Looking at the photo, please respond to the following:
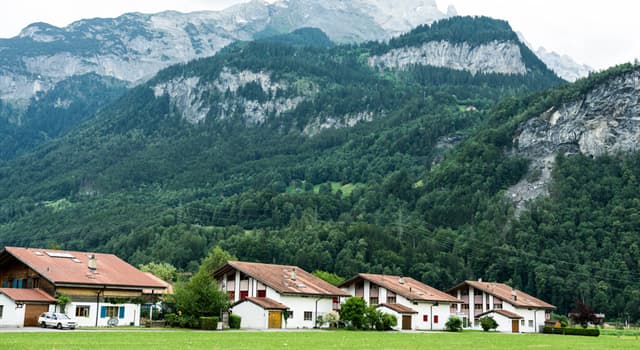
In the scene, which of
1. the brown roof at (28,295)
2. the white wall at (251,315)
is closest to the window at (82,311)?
the brown roof at (28,295)

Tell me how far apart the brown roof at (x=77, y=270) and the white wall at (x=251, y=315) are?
7.94 m

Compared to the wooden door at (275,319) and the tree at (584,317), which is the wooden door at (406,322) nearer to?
the wooden door at (275,319)

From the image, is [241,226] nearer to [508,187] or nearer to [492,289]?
[508,187]

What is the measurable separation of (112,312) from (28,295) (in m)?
7.31

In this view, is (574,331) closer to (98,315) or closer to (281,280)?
(281,280)

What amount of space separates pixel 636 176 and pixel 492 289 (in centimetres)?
9676

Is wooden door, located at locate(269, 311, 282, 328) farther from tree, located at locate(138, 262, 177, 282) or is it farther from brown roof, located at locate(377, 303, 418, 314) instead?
tree, located at locate(138, 262, 177, 282)

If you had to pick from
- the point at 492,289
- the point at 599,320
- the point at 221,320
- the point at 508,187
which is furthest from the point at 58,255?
the point at 508,187

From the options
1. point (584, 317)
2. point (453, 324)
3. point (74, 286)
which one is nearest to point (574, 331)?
point (453, 324)

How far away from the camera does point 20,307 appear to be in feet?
188

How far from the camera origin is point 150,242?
172750 millimetres

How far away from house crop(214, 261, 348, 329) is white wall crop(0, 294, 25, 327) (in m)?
20.4

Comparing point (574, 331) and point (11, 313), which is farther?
point (574, 331)

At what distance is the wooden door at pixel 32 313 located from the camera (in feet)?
189
